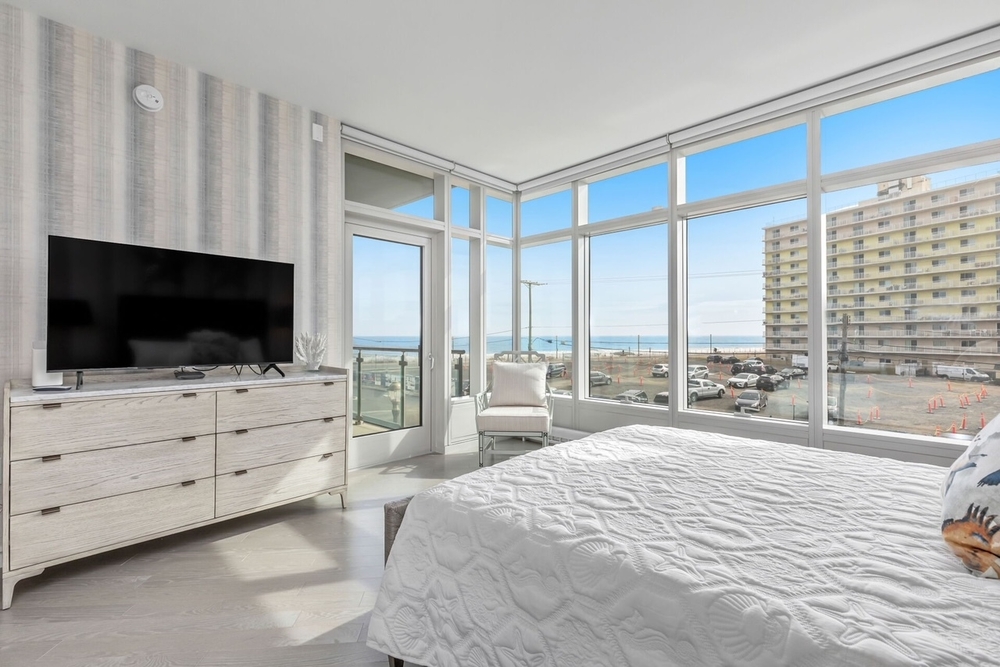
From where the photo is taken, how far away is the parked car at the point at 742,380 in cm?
368

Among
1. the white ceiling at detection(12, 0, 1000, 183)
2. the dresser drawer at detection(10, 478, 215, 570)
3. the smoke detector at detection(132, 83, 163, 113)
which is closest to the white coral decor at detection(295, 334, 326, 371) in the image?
the dresser drawer at detection(10, 478, 215, 570)

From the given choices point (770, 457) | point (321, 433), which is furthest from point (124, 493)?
point (770, 457)

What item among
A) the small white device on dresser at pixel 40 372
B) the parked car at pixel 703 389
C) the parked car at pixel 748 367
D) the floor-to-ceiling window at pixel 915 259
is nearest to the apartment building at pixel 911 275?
the floor-to-ceiling window at pixel 915 259

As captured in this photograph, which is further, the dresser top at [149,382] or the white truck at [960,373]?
the white truck at [960,373]

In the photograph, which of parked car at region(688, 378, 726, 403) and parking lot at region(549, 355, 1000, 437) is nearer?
parking lot at region(549, 355, 1000, 437)

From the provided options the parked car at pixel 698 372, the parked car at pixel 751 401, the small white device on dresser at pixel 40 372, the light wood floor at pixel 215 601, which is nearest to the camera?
the light wood floor at pixel 215 601

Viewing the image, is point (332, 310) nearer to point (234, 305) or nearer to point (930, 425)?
point (234, 305)

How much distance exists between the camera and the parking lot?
2787 mm

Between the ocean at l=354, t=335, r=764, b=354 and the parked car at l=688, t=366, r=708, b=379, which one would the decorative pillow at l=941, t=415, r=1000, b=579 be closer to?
the ocean at l=354, t=335, r=764, b=354

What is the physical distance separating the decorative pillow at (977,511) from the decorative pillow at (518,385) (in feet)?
10.5

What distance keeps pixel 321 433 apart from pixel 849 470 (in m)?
2.73

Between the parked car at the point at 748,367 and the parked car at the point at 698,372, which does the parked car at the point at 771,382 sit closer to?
the parked car at the point at 748,367

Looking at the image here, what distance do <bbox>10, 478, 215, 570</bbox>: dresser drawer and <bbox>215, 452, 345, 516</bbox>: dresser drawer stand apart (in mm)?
79

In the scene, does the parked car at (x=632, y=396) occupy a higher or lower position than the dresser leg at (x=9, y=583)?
higher
